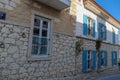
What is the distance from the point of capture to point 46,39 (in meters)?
7.95

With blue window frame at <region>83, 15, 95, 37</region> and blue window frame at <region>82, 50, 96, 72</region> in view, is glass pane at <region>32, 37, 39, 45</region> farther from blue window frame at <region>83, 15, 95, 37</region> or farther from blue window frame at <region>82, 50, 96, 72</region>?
blue window frame at <region>83, 15, 95, 37</region>

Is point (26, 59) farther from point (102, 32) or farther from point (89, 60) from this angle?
point (102, 32)

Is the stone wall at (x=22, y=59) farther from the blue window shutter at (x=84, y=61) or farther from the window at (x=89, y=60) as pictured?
the window at (x=89, y=60)

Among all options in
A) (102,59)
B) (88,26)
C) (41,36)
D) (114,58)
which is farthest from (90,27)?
(114,58)

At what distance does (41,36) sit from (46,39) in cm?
38

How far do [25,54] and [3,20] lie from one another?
1.76 meters

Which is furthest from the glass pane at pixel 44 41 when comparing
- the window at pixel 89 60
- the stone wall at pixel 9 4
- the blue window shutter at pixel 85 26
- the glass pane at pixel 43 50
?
the window at pixel 89 60

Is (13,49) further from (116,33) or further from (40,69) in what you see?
(116,33)

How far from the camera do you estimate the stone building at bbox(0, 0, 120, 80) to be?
605 cm

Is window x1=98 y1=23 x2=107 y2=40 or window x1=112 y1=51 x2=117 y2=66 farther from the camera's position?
window x1=112 y1=51 x2=117 y2=66

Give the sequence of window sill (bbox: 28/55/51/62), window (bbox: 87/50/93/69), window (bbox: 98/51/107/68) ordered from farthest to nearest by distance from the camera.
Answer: window (bbox: 98/51/107/68)
window (bbox: 87/50/93/69)
window sill (bbox: 28/55/51/62)

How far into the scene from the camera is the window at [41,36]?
7.37 meters

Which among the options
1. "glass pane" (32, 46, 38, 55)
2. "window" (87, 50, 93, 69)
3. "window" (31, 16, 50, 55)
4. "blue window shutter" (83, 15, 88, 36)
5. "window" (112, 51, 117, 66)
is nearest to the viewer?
"glass pane" (32, 46, 38, 55)

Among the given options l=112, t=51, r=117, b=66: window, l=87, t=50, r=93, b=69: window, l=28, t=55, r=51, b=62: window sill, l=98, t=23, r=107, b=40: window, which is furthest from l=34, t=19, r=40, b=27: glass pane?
l=112, t=51, r=117, b=66: window
